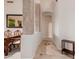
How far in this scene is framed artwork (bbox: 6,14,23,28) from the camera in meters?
12.7

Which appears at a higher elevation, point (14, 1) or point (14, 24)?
point (14, 1)

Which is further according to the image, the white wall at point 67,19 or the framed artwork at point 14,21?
the framed artwork at point 14,21

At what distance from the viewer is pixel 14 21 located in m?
13.0

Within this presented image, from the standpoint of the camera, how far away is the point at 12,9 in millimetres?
12328

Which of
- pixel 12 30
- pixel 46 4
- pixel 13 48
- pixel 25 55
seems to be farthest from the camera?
pixel 46 4

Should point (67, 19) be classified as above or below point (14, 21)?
below

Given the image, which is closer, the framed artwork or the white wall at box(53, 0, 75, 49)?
the white wall at box(53, 0, 75, 49)

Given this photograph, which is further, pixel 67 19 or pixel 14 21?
pixel 14 21

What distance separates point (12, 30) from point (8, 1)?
2311mm

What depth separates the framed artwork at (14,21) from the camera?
41.6 feet
